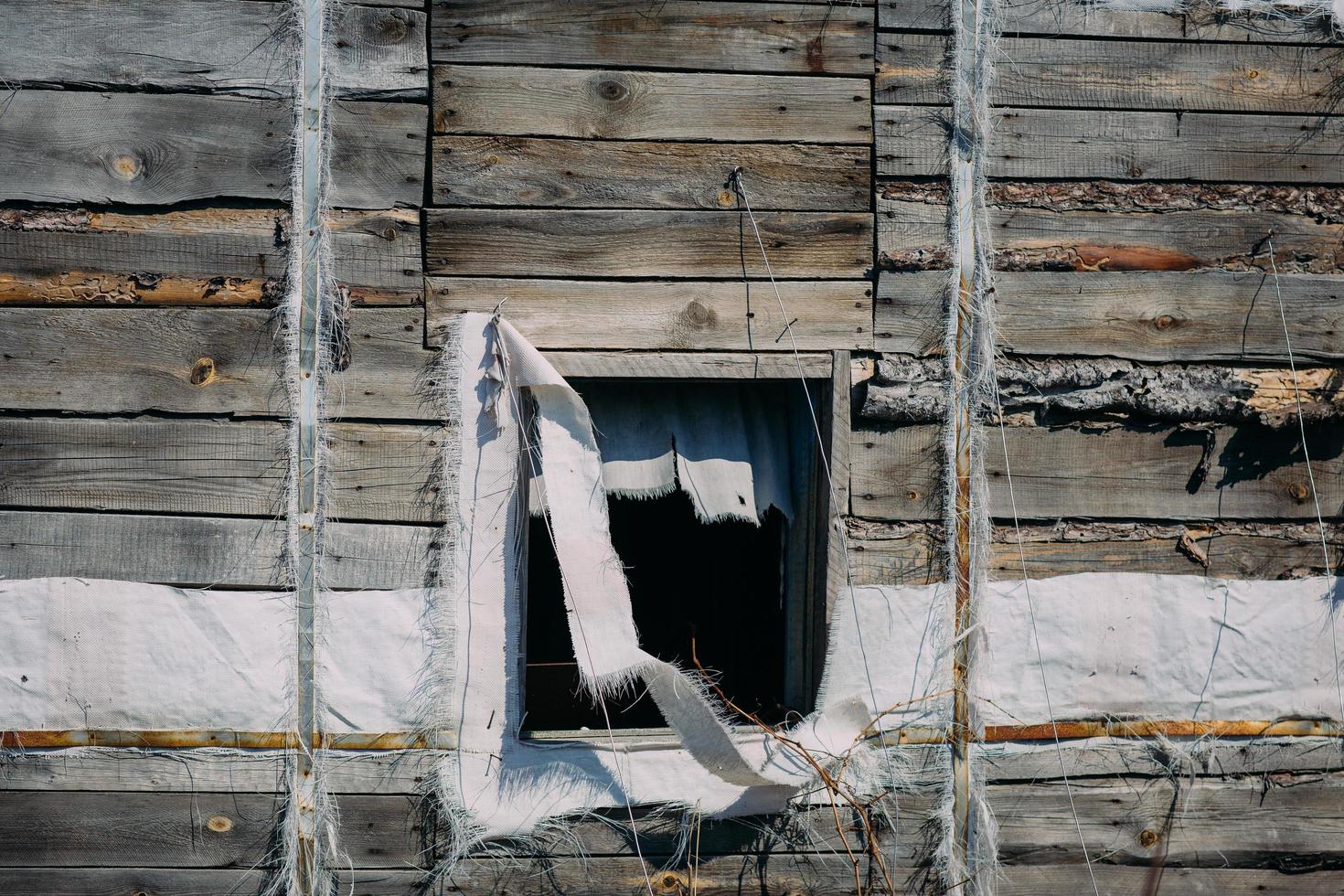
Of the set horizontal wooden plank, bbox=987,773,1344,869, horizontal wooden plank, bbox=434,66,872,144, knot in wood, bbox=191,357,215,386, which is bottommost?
horizontal wooden plank, bbox=987,773,1344,869

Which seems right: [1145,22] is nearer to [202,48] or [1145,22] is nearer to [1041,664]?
[1041,664]

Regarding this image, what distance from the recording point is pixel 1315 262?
328 cm

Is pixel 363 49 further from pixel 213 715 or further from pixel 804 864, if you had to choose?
pixel 804 864

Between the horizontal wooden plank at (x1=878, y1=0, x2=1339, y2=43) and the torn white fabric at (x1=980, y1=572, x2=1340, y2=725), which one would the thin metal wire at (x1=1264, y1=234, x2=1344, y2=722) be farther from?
the horizontal wooden plank at (x1=878, y1=0, x2=1339, y2=43)

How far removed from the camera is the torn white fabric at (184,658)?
293cm

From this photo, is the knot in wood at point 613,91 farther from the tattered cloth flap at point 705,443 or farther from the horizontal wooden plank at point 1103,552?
the horizontal wooden plank at point 1103,552

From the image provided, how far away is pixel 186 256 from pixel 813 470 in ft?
7.24

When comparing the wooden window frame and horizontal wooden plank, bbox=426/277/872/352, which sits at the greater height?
horizontal wooden plank, bbox=426/277/872/352

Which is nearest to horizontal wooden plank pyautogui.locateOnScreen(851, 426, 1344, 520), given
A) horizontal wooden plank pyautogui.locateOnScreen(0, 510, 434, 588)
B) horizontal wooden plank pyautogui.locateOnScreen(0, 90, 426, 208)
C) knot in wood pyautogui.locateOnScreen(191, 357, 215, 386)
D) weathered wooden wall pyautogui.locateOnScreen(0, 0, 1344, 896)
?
weathered wooden wall pyautogui.locateOnScreen(0, 0, 1344, 896)

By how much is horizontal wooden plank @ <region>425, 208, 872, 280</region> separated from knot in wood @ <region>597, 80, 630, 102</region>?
1.27 feet

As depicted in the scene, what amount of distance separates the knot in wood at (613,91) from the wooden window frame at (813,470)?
861mm

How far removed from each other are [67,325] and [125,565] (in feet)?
2.64

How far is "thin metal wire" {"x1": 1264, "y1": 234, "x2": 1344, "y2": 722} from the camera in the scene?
3232 mm

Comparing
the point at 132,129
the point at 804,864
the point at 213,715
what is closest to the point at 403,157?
the point at 132,129
